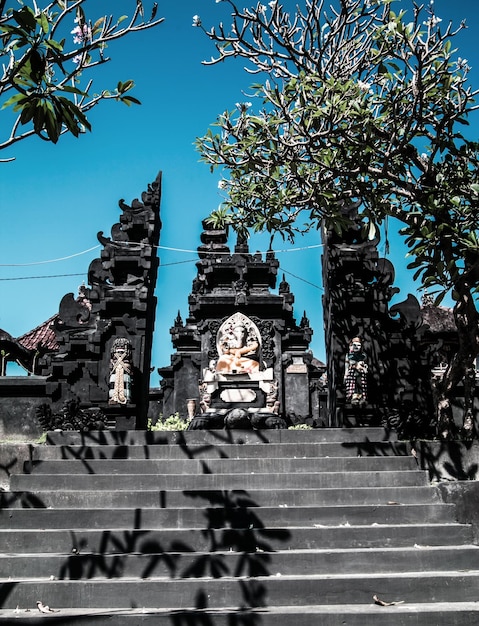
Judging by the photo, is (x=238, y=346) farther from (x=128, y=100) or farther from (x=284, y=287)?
(x=128, y=100)

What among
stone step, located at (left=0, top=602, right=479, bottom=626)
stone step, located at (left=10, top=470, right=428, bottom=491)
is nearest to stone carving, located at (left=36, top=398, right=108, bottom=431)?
stone step, located at (left=10, top=470, right=428, bottom=491)

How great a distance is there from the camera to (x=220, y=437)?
8.45m

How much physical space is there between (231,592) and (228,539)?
0.81 meters

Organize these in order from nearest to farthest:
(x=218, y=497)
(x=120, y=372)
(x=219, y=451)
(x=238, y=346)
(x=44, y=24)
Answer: (x=44, y=24) → (x=218, y=497) → (x=219, y=451) → (x=120, y=372) → (x=238, y=346)

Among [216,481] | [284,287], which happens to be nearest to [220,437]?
[216,481]

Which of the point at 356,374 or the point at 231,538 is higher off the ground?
the point at 356,374

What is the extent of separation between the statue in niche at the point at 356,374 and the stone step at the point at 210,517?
20.9 ft

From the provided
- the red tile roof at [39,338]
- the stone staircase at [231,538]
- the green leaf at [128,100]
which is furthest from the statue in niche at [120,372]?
the red tile roof at [39,338]

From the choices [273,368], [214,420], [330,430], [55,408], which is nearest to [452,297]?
[330,430]

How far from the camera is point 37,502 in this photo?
6645 mm

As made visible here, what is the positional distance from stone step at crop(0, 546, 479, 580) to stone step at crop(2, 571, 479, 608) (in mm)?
258

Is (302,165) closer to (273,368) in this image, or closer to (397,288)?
(397,288)

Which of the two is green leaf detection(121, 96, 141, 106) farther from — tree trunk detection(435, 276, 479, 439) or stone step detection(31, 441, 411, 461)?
tree trunk detection(435, 276, 479, 439)

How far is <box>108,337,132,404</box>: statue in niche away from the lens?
13.1 metres
